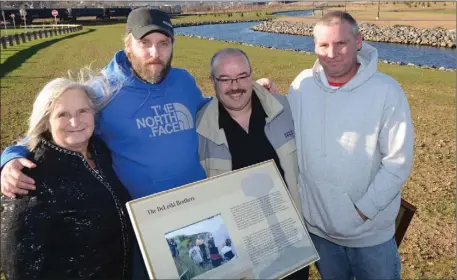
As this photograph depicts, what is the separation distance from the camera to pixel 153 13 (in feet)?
10.9

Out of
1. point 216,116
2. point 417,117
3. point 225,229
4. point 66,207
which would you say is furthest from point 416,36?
point 66,207

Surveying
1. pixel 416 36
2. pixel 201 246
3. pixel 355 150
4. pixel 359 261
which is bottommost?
pixel 416 36

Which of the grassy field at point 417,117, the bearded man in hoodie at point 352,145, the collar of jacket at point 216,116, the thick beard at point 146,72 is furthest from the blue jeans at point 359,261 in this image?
the grassy field at point 417,117

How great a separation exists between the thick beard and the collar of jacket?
1.47ft

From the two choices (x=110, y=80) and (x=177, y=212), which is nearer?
(x=177, y=212)

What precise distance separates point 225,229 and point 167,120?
3.50ft

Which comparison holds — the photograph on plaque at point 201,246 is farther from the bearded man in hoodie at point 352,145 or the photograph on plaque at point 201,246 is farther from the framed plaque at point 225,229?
the bearded man in hoodie at point 352,145

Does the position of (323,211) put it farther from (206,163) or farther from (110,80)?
(110,80)

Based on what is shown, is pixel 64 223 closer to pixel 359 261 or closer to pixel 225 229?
pixel 225 229

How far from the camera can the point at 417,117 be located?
12117mm

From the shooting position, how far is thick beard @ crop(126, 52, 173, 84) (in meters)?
3.28

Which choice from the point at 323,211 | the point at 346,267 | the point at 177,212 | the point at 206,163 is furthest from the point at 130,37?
the point at 346,267

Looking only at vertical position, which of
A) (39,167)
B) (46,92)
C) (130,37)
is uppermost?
(130,37)

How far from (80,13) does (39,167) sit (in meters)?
110
